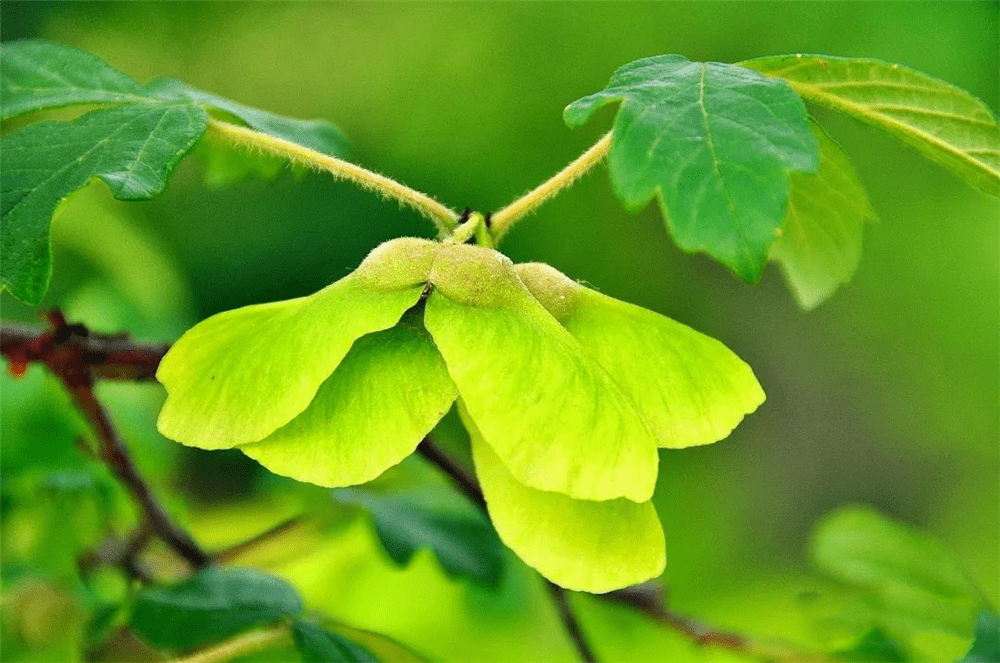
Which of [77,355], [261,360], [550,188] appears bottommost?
[77,355]

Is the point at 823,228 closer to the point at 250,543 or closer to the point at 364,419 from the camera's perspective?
the point at 364,419

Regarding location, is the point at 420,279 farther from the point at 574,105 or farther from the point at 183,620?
the point at 183,620

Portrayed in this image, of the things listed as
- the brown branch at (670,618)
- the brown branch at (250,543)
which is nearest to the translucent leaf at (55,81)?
the brown branch at (250,543)

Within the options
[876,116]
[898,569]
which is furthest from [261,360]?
[898,569]

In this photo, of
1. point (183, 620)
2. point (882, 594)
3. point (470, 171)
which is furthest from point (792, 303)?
point (183, 620)

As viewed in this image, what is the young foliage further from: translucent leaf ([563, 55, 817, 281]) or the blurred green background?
the blurred green background

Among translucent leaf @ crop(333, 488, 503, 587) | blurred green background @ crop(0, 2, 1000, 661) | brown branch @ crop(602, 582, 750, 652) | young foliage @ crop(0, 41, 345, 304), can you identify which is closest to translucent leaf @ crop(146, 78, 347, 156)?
young foliage @ crop(0, 41, 345, 304)
